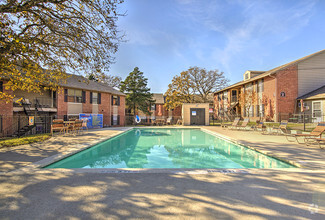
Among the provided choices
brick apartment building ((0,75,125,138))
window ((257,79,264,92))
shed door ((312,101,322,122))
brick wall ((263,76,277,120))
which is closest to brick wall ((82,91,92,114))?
brick apartment building ((0,75,125,138))

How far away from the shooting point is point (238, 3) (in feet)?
35.4

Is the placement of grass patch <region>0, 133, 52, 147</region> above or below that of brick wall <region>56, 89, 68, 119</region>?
below

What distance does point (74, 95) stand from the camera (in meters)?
20.0

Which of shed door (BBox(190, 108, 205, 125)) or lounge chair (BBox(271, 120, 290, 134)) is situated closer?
lounge chair (BBox(271, 120, 290, 134))

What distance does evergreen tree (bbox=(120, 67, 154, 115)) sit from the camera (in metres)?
29.0

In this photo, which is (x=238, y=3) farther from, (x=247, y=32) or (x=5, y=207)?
(x=5, y=207)

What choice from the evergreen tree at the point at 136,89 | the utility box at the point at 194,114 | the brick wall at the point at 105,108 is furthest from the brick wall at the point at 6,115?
the utility box at the point at 194,114

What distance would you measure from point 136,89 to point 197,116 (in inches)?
461

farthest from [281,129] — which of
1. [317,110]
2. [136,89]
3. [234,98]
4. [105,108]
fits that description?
[136,89]

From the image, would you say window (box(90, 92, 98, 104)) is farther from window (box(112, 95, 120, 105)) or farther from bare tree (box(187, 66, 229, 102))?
bare tree (box(187, 66, 229, 102))

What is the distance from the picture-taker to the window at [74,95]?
19.2 meters

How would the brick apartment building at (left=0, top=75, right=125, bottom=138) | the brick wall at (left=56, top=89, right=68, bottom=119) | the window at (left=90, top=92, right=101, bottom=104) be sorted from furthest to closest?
the window at (left=90, top=92, right=101, bottom=104) → the brick wall at (left=56, top=89, right=68, bottom=119) → the brick apartment building at (left=0, top=75, right=125, bottom=138)

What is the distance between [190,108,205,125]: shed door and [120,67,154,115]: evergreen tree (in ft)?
31.3

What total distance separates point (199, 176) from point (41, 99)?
791 inches
